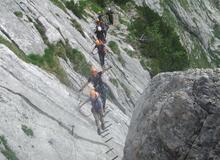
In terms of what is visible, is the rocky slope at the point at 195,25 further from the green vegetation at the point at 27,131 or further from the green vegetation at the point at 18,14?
the green vegetation at the point at 27,131

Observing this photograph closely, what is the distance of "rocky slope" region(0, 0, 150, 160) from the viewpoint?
767 inches

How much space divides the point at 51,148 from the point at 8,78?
343 cm

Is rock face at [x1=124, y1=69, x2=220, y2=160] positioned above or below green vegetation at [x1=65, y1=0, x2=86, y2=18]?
below

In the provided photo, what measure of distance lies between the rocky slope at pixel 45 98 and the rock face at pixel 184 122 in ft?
11.1

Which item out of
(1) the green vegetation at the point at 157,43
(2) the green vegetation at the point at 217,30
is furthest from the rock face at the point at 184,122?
(2) the green vegetation at the point at 217,30

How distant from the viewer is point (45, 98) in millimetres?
22797

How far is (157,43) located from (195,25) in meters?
14.8

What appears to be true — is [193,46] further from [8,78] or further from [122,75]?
[8,78]

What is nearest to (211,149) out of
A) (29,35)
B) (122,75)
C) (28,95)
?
(28,95)

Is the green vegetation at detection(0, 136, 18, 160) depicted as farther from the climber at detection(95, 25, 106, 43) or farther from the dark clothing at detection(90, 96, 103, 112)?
the climber at detection(95, 25, 106, 43)

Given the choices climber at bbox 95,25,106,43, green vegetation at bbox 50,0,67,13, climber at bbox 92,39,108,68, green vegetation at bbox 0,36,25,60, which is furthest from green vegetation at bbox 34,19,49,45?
climber at bbox 95,25,106,43

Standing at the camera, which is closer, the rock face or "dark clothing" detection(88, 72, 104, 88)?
the rock face

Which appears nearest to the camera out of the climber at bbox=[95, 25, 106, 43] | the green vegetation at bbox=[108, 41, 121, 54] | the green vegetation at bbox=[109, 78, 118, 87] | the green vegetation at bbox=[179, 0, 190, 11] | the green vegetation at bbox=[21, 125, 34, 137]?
the green vegetation at bbox=[21, 125, 34, 137]

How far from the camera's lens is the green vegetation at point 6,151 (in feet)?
57.5
